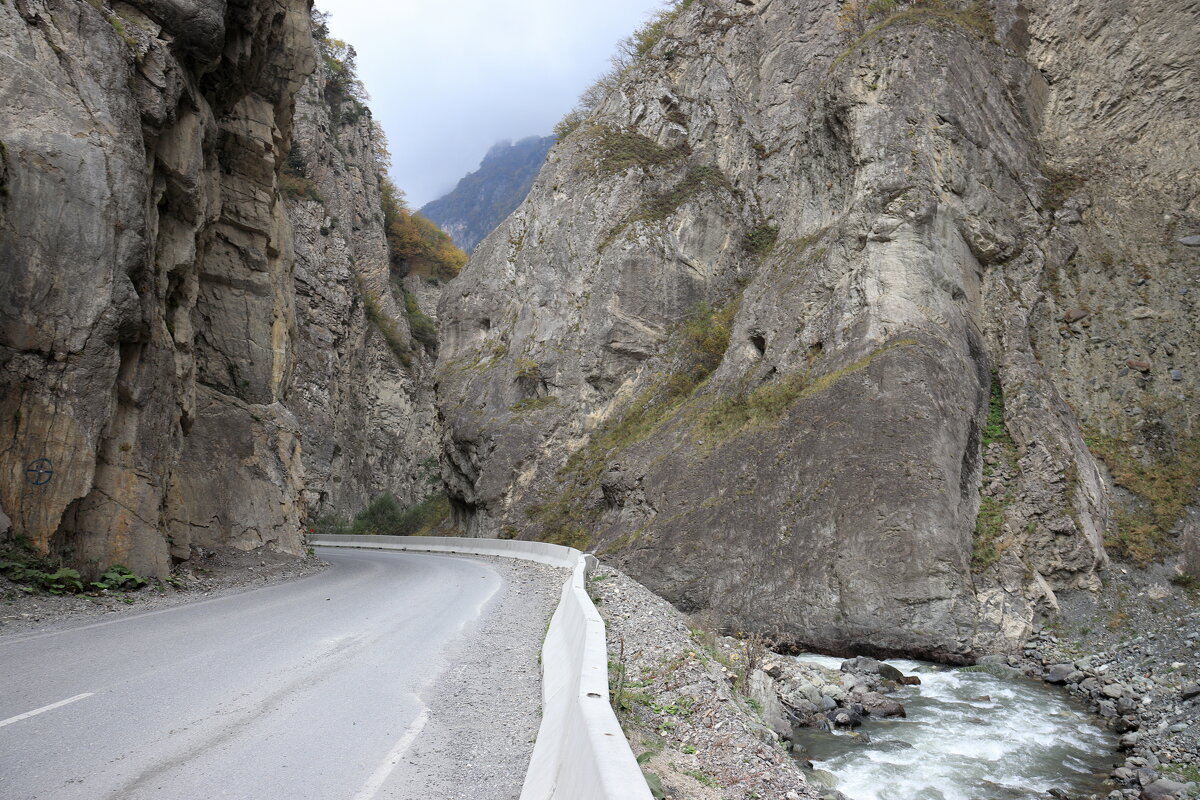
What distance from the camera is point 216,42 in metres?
15.7

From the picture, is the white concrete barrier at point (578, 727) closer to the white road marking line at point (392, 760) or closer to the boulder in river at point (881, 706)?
the white road marking line at point (392, 760)

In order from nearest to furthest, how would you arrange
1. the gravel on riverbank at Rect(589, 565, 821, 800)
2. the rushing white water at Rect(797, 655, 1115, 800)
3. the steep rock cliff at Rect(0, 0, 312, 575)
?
the gravel on riverbank at Rect(589, 565, 821, 800), the rushing white water at Rect(797, 655, 1115, 800), the steep rock cliff at Rect(0, 0, 312, 575)

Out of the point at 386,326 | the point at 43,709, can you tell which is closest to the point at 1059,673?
the point at 43,709

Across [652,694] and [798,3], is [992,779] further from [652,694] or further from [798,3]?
[798,3]

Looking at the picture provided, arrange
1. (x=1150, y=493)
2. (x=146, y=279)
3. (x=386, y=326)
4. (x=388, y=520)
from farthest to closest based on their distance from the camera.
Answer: (x=386, y=326)
(x=388, y=520)
(x=1150, y=493)
(x=146, y=279)

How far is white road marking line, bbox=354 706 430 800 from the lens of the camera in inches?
156

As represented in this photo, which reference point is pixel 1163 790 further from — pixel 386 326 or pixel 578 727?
pixel 386 326

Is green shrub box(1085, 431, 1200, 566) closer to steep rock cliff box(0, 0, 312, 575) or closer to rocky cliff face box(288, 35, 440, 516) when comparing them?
steep rock cliff box(0, 0, 312, 575)

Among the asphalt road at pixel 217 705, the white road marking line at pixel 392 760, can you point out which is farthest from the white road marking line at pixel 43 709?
the white road marking line at pixel 392 760

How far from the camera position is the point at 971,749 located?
30.1 ft

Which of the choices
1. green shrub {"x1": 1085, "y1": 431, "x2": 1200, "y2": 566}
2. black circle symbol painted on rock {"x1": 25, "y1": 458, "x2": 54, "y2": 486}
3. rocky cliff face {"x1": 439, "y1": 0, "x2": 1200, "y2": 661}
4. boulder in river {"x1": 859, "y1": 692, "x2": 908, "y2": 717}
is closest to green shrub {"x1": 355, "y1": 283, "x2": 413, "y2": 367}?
rocky cliff face {"x1": 439, "y1": 0, "x2": 1200, "y2": 661}

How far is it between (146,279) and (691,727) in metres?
13.0

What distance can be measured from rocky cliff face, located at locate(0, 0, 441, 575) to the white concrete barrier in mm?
8947

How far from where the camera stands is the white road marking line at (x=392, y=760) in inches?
156
